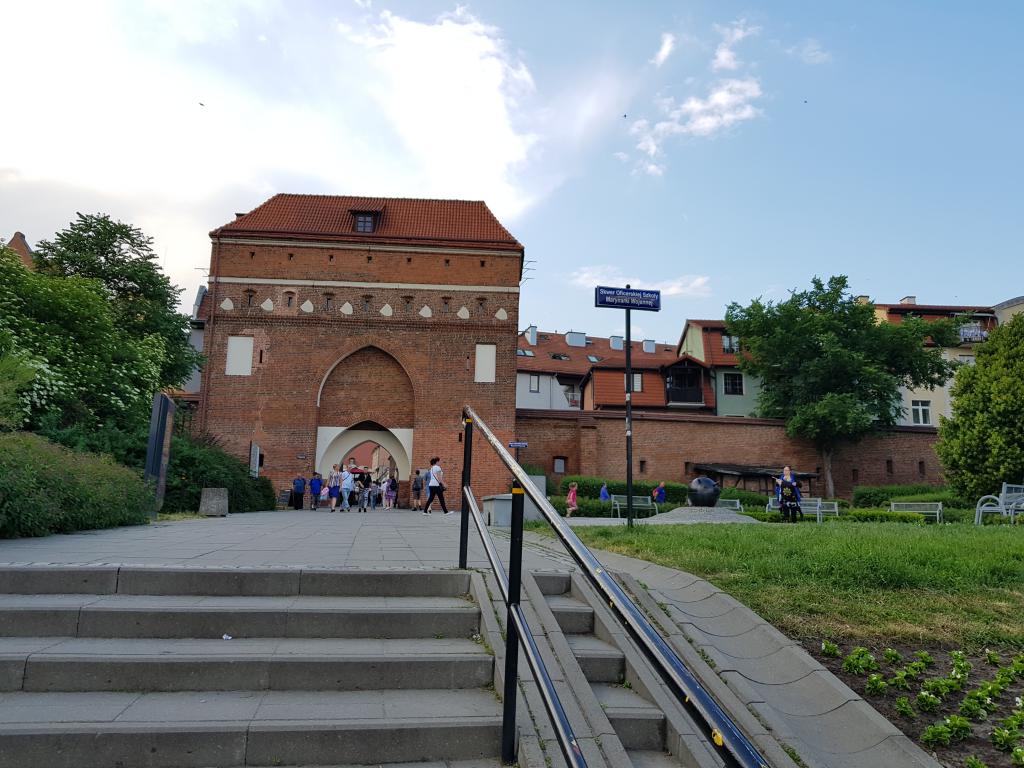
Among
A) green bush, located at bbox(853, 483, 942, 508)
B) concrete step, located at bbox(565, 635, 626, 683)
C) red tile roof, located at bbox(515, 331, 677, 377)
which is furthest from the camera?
red tile roof, located at bbox(515, 331, 677, 377)

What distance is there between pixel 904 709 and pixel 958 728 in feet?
0.77

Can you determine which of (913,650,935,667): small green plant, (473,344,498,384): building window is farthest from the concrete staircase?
(473,344,498,384): building window

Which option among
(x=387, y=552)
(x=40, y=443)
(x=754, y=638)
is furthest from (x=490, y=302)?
(x=754, y=638)

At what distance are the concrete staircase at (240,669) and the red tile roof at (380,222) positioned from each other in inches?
1142

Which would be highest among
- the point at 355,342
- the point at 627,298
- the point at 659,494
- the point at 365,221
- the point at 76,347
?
the point at 365,221

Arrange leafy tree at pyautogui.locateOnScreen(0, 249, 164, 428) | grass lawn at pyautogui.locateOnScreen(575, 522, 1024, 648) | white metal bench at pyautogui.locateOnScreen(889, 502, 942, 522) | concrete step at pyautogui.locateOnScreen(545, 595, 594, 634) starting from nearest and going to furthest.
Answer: concrete step at pyautogui.locateOnScreen(545, 595, 594, 634) → grass lawn at pyautogui.locateOnScreen(575, 522, 1024, 648) → white metal bench at pyautogui.locateOnScreen(889, 502, 942, 522) → leafy tree at pyautogui.locateOnScreen(0, 249, 164, 428)

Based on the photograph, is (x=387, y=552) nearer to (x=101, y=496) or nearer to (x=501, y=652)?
(x=501, y=652)

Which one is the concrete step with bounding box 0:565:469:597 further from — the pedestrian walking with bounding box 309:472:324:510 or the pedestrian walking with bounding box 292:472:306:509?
the pedestrian walking with bounding box 292:472:306:509

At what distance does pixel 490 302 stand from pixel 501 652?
2900 centimetres

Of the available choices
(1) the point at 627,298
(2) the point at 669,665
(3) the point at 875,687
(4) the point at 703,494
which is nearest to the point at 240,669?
(2) the point at 669,665

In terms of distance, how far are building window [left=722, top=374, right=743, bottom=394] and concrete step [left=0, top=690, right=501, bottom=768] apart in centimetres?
4278

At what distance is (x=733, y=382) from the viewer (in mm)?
43781

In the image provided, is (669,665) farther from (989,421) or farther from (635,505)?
(989,421)

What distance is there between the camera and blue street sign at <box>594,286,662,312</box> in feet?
33.2
